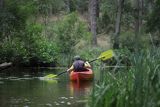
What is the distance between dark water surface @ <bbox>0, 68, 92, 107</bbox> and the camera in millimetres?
13762

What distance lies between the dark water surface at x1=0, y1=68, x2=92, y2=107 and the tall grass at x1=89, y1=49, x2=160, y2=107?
4830 mm

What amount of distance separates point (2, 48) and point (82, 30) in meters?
7.60

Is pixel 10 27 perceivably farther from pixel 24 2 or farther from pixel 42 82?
pixel 42 82

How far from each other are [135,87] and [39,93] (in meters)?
9.27

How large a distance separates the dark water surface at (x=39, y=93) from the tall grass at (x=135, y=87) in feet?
15.8

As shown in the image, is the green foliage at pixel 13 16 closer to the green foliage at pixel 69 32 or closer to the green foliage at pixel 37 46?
the green foliage at pixel 37 46

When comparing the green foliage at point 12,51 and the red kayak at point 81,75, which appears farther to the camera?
the green foliage at point 12,51

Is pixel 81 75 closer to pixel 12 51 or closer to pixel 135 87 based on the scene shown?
pixel 12 51

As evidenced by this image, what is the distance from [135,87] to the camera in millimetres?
7473

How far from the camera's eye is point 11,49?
93.0 ft

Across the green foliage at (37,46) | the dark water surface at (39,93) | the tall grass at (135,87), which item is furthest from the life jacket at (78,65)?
the tall grass at (135,87)

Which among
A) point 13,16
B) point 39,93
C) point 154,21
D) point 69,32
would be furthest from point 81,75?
point 154,21

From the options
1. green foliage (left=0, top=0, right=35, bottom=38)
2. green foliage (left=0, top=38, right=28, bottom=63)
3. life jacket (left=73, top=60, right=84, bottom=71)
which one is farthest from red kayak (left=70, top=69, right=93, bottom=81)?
green foliage (left=0, top=0, right=35, bottom=38)

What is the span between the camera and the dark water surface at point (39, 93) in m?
13.8
